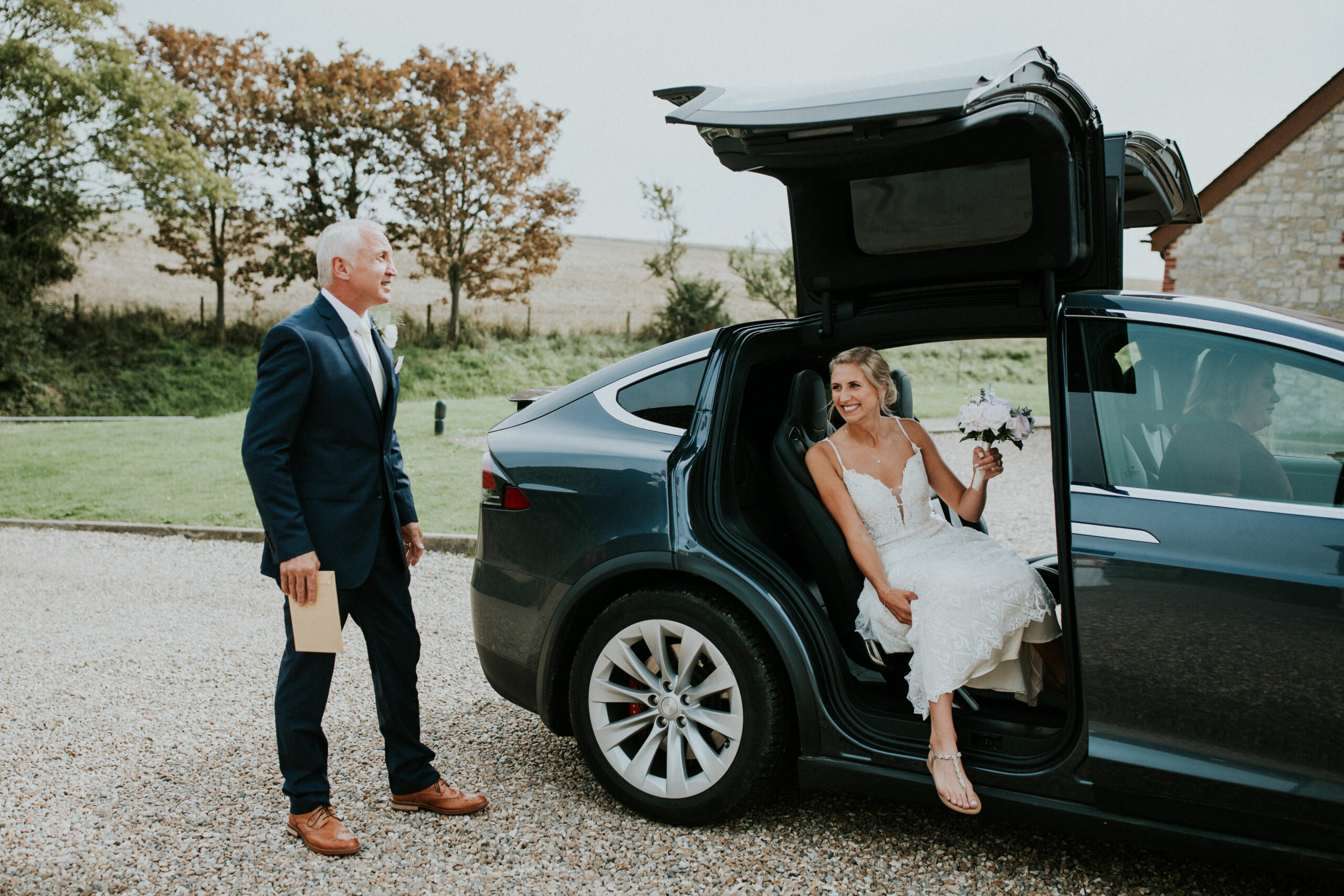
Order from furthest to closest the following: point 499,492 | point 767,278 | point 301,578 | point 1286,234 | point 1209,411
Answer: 1. point 767,278
2. point 1286,234
3. point 499,492
4. point 301,578
5. point 1209,411

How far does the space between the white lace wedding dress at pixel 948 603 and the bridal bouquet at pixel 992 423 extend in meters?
0.35

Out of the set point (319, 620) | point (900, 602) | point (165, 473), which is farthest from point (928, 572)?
point (165, 473)

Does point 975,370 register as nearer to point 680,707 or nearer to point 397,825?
point 680,707

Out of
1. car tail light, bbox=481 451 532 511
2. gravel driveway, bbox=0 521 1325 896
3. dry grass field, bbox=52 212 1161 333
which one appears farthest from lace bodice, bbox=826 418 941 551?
dry grass field, bbox=52 212 1161 333

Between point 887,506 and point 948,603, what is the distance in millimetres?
490

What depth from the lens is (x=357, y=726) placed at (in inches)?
163

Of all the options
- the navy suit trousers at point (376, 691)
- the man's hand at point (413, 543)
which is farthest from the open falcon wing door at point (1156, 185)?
the navy suit trousers at point (376, 691)

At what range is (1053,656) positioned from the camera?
125 inches

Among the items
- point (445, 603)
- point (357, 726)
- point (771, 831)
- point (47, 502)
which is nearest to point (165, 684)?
point (357, 726)

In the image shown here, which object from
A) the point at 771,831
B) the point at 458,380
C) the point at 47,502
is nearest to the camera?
the point at 771,831

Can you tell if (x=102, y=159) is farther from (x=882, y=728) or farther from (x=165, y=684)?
(x=882, y=728)

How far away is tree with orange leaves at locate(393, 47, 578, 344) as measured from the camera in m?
26.6

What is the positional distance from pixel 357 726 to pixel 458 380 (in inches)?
837

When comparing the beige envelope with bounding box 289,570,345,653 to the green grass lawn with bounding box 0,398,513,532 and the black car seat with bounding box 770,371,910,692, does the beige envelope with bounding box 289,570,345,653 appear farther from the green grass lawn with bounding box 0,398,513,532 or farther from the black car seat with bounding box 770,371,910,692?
the green grass lawn with bounding box 0,398,513,532
